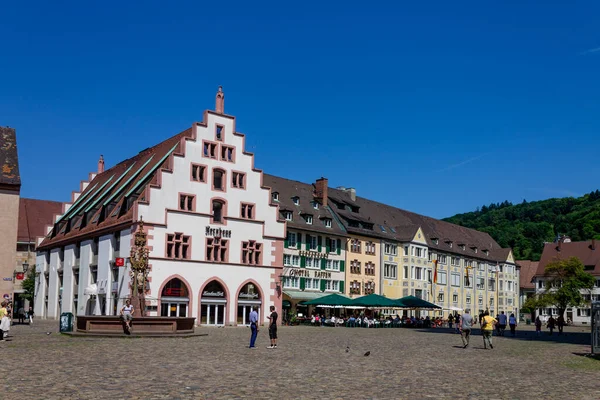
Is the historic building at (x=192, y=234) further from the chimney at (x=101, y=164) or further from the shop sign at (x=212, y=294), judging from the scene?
the chimney at (x=101, y=164)

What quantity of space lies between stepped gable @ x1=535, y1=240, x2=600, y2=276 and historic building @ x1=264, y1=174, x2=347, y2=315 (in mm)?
52918

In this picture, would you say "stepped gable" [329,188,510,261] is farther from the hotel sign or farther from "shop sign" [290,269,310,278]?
"shop sign" [290,269,310,278]

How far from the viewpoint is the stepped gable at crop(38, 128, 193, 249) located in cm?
5591

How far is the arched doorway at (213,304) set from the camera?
56250 mm

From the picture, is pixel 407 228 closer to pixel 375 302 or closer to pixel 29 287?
pixel 375 302

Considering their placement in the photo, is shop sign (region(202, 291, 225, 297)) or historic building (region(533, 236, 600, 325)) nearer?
shop sign (region(202, 291, 225, 297))

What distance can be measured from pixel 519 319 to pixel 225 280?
73238 mm

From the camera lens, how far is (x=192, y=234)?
56.0m

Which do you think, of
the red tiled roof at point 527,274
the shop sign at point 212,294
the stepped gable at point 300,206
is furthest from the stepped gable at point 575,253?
the shop sign at point 212,294

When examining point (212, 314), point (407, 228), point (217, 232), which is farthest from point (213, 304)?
point (407, 228)

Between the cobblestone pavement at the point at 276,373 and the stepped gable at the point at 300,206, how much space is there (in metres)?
41.4

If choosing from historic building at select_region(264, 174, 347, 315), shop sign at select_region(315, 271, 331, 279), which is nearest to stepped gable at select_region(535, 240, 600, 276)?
historic building at select_region(264, 174, 347, 315)

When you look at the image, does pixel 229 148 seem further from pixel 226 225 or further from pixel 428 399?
pixel 428 399

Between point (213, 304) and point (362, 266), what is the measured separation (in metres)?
25.4
